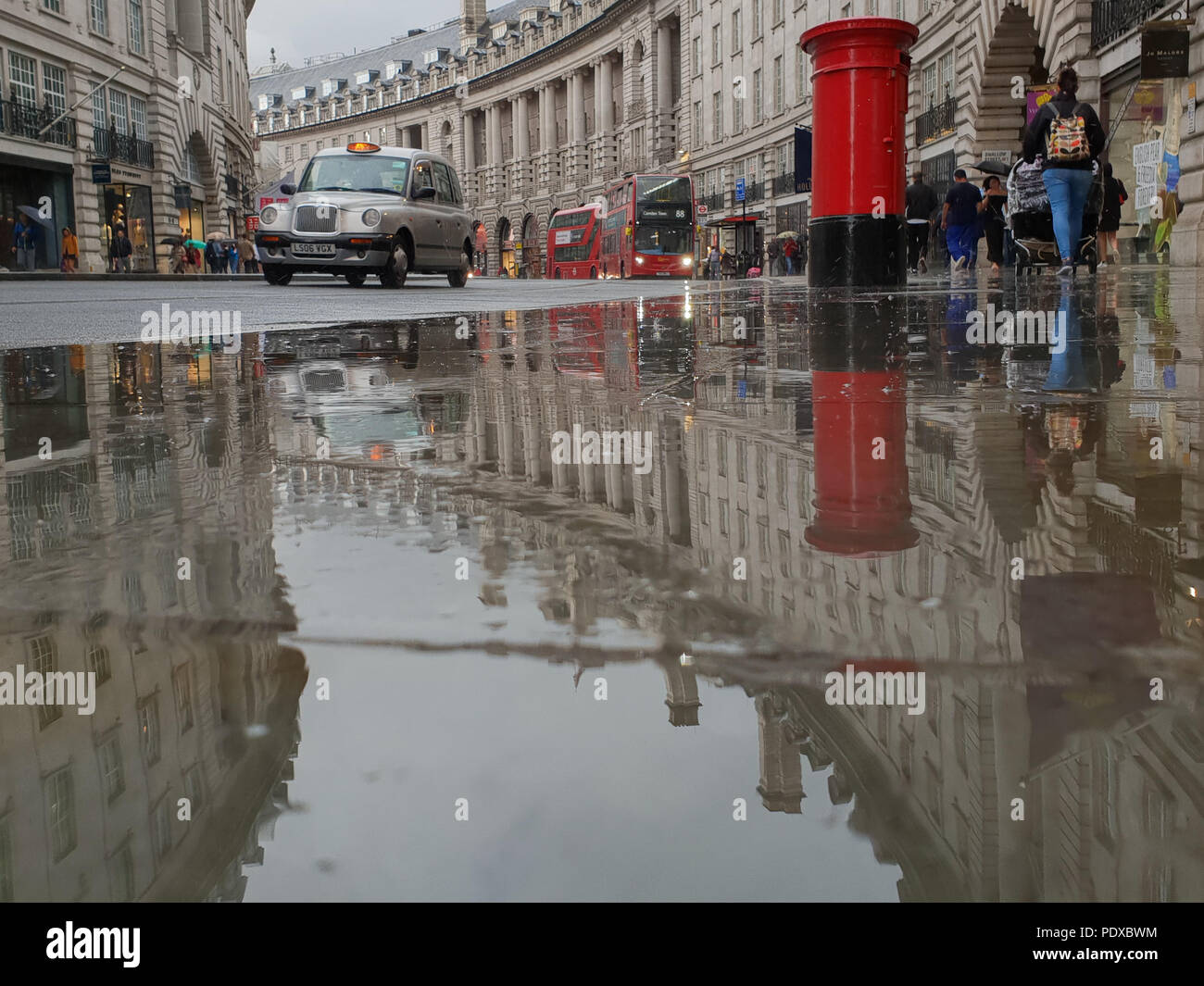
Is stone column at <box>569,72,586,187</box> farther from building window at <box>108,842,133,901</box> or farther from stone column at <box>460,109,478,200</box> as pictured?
building window at <box>108,842,133,901</box>

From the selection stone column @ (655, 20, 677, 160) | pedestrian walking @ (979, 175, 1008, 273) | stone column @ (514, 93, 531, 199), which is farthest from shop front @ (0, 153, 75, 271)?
stone column @ (514, 93, 531, 199)

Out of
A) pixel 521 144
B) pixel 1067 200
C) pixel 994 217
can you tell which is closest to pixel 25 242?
pixel 994 217

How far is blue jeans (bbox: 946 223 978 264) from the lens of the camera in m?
19.0

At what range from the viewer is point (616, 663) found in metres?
0.98

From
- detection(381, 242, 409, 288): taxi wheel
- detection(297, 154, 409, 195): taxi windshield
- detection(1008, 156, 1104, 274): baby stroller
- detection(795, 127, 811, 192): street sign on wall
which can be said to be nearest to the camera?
detection(1008, 156, 1104, 274): baby stroller

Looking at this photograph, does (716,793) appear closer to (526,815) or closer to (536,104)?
(526,815)

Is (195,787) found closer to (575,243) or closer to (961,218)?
(961,218)

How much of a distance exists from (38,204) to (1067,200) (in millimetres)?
27540

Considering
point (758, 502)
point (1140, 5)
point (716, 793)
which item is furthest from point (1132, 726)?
point (1140, 5)

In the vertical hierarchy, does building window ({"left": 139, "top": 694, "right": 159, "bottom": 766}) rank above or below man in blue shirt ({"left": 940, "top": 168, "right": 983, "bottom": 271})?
below

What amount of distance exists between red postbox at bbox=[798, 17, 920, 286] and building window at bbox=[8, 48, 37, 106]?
23.7 m

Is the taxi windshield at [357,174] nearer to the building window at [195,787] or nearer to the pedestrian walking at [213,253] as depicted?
the building window at [195,787]

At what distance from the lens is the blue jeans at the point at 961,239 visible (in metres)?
19.0

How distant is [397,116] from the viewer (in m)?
90.6
